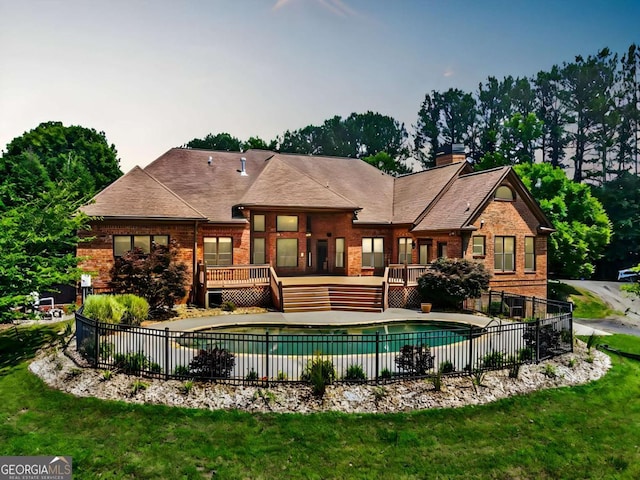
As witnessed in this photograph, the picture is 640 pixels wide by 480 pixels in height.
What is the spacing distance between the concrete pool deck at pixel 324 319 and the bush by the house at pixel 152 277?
1288 mm

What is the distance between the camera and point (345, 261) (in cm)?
2886

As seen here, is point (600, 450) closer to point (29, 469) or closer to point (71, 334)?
point (29, 469)

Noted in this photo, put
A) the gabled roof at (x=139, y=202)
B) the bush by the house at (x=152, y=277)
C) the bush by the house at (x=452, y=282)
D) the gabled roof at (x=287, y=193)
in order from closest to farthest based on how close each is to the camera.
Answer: the bush by the house at (x=152, y=277), the bush by the house at (x=452, y=282), the gabled roof at (x=139, y=202), the gabled roof at (x=287, y=193)

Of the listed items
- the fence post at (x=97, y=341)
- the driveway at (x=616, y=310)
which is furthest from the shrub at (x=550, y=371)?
the fence post at (x=97, y=341)

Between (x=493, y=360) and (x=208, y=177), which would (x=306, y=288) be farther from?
(x=493, y=360)

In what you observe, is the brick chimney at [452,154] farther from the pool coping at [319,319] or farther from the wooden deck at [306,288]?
the pool coping at [319,319]

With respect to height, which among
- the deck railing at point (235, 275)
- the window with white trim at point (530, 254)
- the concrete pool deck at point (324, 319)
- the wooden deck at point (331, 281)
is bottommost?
the concrete pool deck at point (324, 319)

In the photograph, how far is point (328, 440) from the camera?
9.99m

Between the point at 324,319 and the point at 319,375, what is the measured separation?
878 cm

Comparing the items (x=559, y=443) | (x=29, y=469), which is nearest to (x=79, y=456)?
(x=29, y=469)

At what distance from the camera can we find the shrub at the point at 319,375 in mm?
11648

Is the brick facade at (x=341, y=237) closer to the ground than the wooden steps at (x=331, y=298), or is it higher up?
higher up

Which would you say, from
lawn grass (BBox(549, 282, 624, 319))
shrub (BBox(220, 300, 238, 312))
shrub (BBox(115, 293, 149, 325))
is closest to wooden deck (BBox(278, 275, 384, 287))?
shrub (BBox(220, 300, 238, 312))

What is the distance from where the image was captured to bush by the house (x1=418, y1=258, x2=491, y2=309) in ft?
73.6
